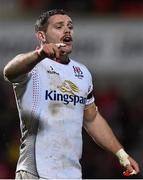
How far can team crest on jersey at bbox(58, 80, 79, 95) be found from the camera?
247 inches

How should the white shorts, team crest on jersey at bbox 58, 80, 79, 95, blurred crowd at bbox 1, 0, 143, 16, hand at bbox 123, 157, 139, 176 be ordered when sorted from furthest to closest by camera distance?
blurred crowd at bbox 1, 0, 143, 16 → hand at bbox 123, 157, 139, 176 → team crest on jersey at bbox 58, 80, 79, 95 → the white shorts

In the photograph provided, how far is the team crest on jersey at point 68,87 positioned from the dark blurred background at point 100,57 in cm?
530

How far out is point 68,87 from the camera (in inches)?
249

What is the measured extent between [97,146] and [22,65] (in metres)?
6.50

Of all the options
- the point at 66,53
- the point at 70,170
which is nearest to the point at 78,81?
the point at 66,53

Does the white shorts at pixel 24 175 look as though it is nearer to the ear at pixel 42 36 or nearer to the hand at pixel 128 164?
the hand at pixel 128 164

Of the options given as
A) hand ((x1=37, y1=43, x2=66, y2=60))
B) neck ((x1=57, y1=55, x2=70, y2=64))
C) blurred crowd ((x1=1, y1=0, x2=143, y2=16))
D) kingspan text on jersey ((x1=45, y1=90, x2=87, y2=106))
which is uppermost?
hand ((x1=37, y1=43, x2=66, y2=60))

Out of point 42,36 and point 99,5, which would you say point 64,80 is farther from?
point 99,5

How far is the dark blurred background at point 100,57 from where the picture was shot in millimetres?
12039

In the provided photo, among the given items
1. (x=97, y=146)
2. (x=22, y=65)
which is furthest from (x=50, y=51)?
(x=97, y=146)

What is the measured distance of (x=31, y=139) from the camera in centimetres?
618

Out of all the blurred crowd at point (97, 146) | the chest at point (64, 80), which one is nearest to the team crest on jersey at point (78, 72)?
the chest at point (64, 80)

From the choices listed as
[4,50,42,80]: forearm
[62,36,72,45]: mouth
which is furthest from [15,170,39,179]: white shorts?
[62,36,72,45]: mouth

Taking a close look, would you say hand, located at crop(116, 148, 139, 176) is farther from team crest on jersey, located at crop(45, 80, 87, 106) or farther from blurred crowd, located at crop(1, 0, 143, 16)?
blurred crowd, located at crop(1, 0, 143, 16)
